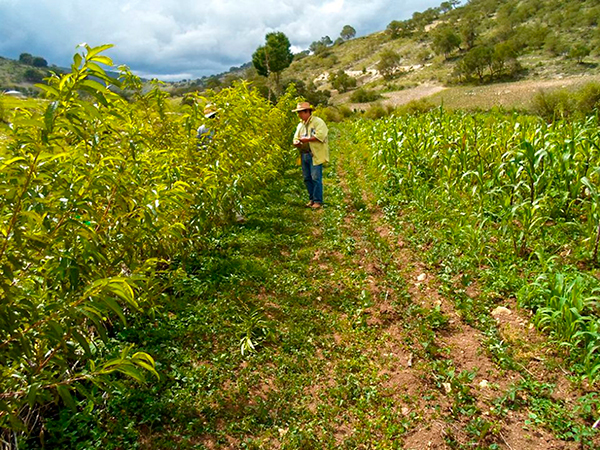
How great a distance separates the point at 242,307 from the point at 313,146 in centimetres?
352

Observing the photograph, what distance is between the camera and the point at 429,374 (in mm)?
2475

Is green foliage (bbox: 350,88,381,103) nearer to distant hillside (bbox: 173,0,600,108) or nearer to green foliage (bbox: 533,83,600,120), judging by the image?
distant hillside (bbox: 173,0,600,108)

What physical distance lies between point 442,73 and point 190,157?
49.3 meters

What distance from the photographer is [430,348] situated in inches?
105

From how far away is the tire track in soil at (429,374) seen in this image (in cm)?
200

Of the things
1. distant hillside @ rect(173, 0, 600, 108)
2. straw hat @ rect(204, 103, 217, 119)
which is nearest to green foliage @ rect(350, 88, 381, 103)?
distant hillside @ rect(173, 0, 600, 108)

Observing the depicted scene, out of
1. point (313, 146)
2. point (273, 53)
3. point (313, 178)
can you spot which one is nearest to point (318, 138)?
point (313, 146)

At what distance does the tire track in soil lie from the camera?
200cm

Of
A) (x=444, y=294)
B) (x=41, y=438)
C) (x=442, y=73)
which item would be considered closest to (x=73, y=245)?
(x=41, y=438)

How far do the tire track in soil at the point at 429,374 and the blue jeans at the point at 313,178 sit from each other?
7.91 ft

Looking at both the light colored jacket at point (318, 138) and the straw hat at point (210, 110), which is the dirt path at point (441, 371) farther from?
the light colored jacket at point (318, 138)

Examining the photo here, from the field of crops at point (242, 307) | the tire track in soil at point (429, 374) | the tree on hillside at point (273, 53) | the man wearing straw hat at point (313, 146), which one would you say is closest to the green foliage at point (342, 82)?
the tree on hillside at point (273, 53)

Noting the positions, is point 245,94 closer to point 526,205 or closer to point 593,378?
point 526,205

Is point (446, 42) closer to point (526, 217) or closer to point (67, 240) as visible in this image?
point (526, 217)
